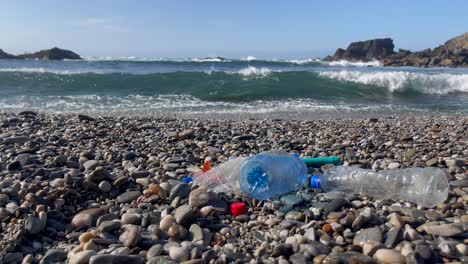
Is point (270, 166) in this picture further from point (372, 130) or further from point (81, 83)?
point (81, 83)

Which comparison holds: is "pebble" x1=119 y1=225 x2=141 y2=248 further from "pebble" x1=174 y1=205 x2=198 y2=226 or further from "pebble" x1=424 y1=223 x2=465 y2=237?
"pebble" x1=424 y1=223 x2=465 y2=237

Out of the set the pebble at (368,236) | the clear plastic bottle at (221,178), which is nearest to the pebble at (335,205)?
the pebble at (368,236)

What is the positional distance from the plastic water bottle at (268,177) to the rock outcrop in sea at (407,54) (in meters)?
45.9

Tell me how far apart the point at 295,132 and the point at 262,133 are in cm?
50

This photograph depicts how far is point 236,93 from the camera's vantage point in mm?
13547

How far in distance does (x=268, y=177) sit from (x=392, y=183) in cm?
98

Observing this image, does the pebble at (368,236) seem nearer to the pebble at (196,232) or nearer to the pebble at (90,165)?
the pebble at (196,232)

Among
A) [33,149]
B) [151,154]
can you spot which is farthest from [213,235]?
[33,149]

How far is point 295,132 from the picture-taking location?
229 inches

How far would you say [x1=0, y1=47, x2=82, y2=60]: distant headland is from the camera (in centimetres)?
4284

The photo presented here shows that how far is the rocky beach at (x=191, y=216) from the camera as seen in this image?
208 cm

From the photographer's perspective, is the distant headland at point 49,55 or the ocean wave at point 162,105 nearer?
the ocean wave at point 162,105

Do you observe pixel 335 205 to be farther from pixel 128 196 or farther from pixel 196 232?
pixel 128 196

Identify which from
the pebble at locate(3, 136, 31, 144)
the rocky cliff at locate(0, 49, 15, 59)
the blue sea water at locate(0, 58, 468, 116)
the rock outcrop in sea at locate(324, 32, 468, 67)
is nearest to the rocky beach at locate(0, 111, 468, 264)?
the pebble at locate(3, 136, 31, 144)
